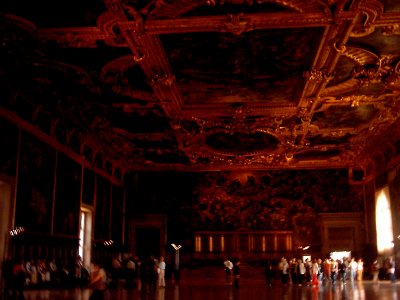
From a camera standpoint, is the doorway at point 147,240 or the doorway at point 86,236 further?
the doorway at point 147,240

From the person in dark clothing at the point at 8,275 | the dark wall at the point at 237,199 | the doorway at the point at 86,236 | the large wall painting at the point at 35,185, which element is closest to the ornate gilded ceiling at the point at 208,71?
the large wall painting at the point at 35,185

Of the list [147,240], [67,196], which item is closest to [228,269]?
[147,240]

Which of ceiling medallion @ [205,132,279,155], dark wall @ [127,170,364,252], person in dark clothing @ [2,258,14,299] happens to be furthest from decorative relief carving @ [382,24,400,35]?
dark wall @ [127,170,364,252]

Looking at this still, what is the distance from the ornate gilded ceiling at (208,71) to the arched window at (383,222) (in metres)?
2.08

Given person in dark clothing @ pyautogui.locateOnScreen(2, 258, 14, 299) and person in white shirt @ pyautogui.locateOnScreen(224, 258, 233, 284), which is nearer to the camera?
person in dark clothing @ pyautogui.locateOnScreen(2, 258, 14, 299)

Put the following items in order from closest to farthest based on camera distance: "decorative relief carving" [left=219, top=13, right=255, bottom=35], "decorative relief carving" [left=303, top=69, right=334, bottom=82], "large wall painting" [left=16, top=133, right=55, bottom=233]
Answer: "decorative relief carving" [left=219, top=13, right=255, bottom=35], "decorative relief carving" [left=303, top=69, right=334, bottom=82], "large wall painting" [left=16, top=133, right=55, bottom=233]

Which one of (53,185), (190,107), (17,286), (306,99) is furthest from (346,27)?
(53,185)

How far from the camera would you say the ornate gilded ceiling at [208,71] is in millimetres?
11930

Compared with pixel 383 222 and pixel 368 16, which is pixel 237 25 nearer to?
pixel 368 16

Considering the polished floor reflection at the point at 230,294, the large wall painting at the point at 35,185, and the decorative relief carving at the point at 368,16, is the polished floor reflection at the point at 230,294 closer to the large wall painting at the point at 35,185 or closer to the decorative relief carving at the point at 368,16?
the large wall painting at the point at 35,185

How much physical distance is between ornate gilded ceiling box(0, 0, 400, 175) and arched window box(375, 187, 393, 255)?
2.08 meters

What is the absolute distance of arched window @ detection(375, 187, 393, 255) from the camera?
81.7 feet

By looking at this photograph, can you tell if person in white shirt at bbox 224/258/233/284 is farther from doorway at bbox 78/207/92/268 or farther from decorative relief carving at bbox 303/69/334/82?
decorative relief carving at bbox 303/69/334/82

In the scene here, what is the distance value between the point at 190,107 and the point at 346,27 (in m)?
8.19
